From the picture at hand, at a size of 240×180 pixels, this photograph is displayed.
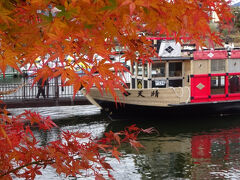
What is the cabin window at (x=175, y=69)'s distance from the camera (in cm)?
1623

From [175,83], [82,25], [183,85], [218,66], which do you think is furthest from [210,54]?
[82,25]

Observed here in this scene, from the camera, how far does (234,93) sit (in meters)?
17.0

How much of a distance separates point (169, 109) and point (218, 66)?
2.85 metres

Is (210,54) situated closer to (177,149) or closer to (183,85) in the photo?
(183,85)

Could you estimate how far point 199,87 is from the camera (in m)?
16.2

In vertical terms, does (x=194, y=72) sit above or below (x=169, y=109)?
above

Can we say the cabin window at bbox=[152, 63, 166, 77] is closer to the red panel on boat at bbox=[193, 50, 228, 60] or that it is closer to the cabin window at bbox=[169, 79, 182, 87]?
the cabin window at bbox=[169, 79, 182, 87]

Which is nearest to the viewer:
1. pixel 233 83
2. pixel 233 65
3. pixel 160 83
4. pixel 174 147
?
pixel 174 147

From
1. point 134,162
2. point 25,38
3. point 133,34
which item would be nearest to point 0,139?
point 25,38

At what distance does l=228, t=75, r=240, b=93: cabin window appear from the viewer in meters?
17.0

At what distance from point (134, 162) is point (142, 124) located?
5.50 meters

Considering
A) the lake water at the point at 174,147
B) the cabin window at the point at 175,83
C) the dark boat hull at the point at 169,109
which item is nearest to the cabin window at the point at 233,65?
the dark boat hull at the point at 169,109

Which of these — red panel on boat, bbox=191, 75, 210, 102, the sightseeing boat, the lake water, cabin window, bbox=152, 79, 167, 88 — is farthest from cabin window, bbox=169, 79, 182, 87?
the lake water

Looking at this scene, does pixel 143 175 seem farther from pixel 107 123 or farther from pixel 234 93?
pixel 234 93
